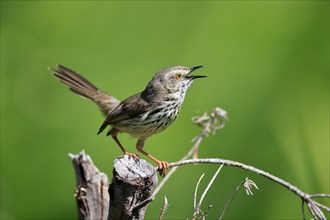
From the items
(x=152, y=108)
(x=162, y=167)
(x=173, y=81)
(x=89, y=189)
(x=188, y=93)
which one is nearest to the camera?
(x=89, y=189)

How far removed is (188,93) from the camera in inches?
141

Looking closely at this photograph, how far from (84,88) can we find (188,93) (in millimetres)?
627

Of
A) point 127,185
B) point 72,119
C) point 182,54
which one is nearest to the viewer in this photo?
point 127,185

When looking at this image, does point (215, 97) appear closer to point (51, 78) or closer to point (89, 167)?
point (51, 78)

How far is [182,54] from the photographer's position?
3.68 metres

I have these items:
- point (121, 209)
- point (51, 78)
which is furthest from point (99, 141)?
point (121, 209)

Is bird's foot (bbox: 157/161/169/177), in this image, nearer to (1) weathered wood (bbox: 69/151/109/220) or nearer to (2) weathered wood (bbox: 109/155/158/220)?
(2) weathered wood (bbox: 109/155/158/220)

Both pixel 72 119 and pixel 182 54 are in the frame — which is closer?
pixel 72 119

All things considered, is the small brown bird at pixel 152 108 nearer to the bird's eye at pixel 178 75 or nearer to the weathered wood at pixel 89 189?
the bird's eye at pixel 178 75

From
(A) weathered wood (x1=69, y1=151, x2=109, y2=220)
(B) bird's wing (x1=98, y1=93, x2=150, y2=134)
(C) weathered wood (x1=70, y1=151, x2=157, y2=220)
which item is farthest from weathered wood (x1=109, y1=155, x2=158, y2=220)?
(B) bird's wing (x1=98, y1=93, x2=150, y2=134)

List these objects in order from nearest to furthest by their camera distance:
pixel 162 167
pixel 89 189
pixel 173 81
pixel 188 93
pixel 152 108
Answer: pixel 89 189
pixel 162 167
pixel 152 108
pixel 173 81
pixel 188 93

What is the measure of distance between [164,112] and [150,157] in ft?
0.82

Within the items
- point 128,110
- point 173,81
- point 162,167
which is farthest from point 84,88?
point 162,167

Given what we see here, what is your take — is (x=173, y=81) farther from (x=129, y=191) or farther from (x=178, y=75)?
(x=129, y=191)
